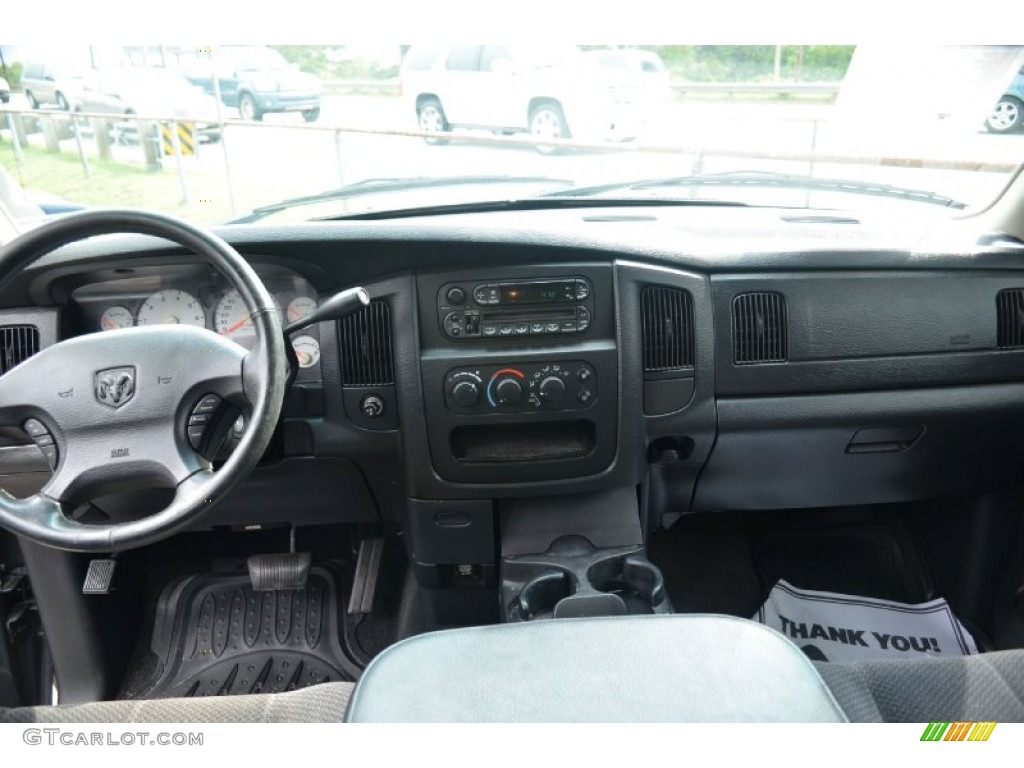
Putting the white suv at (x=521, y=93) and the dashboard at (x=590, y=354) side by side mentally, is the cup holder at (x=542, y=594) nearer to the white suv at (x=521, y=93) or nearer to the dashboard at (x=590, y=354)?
the dashboard at (x=590, y=354)

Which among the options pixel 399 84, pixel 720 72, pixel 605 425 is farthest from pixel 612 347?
pixel 399 84

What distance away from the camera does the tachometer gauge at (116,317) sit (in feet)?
6.67

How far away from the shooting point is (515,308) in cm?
197

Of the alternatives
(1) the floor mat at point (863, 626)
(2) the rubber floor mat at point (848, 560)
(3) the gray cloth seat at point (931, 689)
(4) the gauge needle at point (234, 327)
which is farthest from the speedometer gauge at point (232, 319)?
(2) the rubber floor mat at point (848, 560)

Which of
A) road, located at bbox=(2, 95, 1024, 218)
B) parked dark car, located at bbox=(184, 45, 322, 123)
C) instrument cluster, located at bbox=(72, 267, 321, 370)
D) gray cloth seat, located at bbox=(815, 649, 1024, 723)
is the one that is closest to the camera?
gray cloth seat, located at bbox=(815, 649, 1024, 723)

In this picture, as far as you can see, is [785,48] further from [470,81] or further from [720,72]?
[470,81]

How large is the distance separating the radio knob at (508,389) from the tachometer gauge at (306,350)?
0.45 metres

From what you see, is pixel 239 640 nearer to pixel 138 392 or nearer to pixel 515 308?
pixel 138 392

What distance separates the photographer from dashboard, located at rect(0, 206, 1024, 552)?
1.95 meters

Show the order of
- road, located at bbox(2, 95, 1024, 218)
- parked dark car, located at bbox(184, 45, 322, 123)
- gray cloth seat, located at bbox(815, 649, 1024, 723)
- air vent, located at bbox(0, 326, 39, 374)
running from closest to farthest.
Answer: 1. gray cloth seat, located at bbox(815, 649, 1024, 723)
2. air vent, located at bbox(0, 326, 39, 374)
3. parked dark car, located at bbox(184, 45, 322, 123)
4. road, located at bbox(2, 95, 1024, 218)

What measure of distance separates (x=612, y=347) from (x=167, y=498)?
3.94 feet

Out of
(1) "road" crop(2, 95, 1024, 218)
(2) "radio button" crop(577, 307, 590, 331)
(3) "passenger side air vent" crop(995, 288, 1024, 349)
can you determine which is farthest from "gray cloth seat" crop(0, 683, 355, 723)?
(3) "passenger side air vent" crop(995, 288, 1024, 349)

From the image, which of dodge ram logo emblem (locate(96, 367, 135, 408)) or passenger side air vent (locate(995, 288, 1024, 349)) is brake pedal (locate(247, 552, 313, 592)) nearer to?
dodge ram logo emblem (locate(96, 367, 135, 408))

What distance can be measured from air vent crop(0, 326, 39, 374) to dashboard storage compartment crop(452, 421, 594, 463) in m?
1.00
